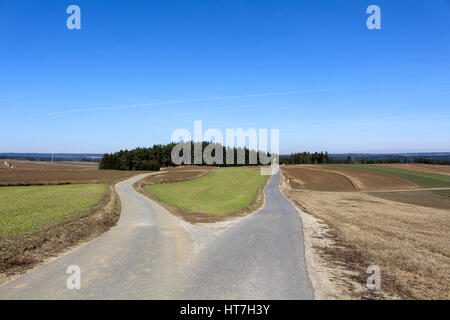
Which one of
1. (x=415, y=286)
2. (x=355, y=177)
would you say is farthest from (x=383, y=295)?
(x=355, y=177)

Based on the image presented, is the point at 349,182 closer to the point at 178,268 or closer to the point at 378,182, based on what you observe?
the point at 378,182

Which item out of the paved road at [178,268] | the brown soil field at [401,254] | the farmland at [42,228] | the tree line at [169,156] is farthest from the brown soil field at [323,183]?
the tree line at [169,156]

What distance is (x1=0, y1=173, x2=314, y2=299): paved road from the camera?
874 cm

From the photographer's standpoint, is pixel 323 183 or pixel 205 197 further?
pixel 323 183

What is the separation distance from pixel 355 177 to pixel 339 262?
220ft

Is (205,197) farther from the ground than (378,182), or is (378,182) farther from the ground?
(205,197)

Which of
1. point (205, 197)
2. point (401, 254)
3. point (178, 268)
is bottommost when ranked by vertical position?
point (205, 197)

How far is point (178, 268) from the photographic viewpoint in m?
10.9

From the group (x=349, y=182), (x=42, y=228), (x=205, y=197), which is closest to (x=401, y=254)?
(x=42, y=228)

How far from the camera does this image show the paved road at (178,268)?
874 centimetres

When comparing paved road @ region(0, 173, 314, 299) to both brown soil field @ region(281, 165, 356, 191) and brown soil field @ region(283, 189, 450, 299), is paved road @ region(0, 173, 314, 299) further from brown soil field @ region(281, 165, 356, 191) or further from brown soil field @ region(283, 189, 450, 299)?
brown soil field @ region(281, 165, 356, 191)

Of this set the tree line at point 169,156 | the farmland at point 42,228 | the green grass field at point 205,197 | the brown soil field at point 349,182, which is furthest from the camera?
the tree line at point 169,156

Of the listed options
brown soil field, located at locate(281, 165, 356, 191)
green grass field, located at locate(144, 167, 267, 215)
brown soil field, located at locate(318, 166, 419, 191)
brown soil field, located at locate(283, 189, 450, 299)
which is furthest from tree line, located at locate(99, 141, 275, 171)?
brown soil field, located at locate(283, 189, 450, 299)

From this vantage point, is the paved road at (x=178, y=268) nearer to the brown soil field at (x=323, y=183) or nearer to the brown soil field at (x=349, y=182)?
the brown soil field at (x=323, y=183)
